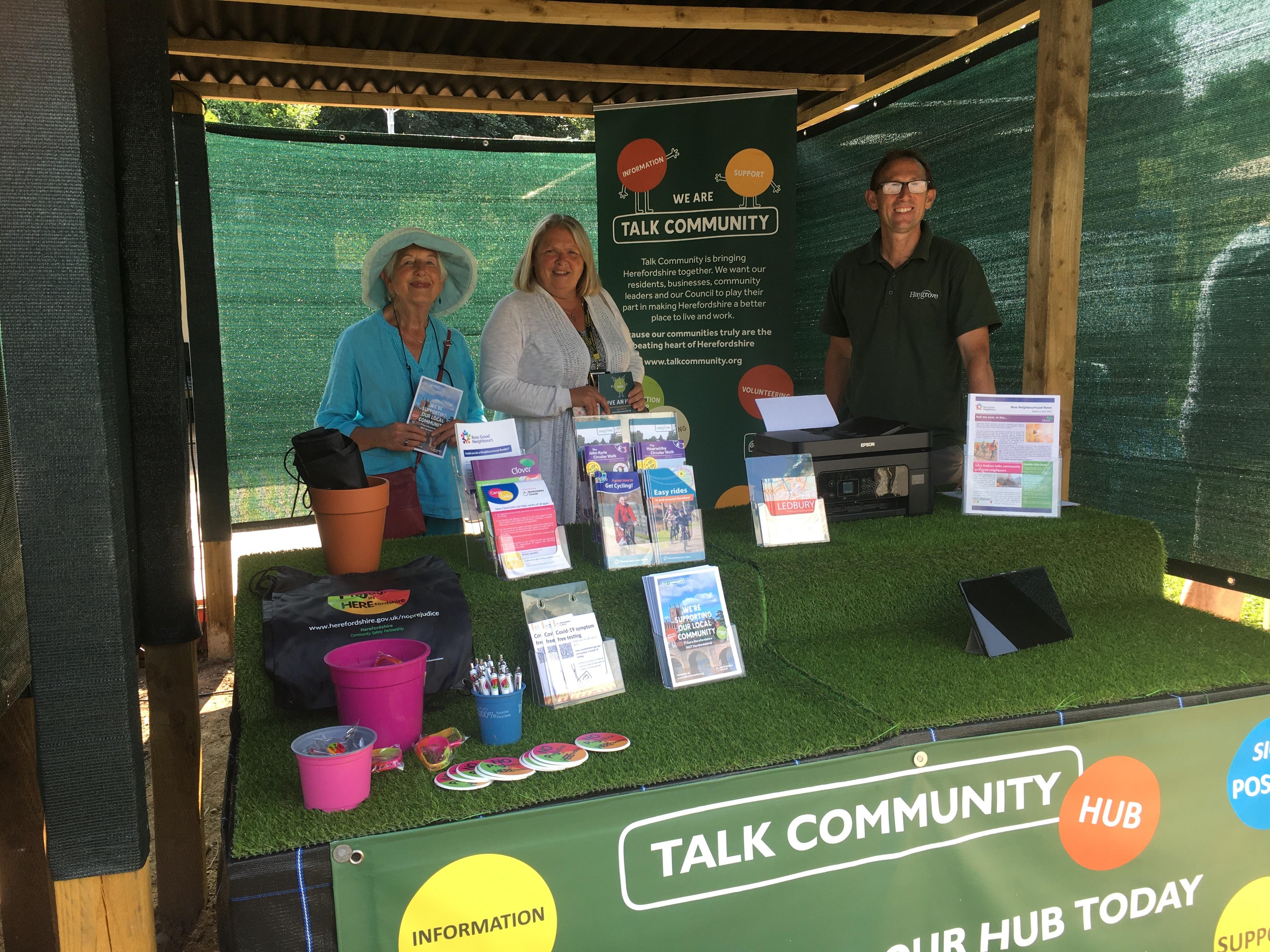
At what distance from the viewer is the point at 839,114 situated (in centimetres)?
479

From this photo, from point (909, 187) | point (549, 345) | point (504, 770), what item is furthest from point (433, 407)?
point (909, 187)

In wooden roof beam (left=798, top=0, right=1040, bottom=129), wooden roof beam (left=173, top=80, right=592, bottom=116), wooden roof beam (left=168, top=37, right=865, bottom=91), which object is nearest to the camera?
wooden roof beam (left=798, top=0, right=1040, bottom=129)

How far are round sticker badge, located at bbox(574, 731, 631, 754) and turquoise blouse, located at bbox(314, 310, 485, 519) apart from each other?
1.47 metres

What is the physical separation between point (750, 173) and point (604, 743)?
3534mm

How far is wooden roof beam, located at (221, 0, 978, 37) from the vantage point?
309cm

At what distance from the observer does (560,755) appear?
1488 mm

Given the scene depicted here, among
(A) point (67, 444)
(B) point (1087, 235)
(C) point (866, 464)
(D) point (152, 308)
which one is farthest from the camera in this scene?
(B) point (1087, 235)

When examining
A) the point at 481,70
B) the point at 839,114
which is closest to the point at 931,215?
the point at 839,114

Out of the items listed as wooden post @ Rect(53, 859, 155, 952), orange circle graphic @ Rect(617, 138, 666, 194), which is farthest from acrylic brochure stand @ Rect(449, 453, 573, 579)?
orange circle graphic @ Rect(617, 138, 666, 194)

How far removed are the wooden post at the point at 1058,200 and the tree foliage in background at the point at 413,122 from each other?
43.0ft

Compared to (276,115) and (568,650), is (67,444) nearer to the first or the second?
(568,650)

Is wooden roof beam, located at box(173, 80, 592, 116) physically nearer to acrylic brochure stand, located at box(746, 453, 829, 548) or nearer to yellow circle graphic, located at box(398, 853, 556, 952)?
acrylic brochure stand, located at box(746, 453, 829, 548)

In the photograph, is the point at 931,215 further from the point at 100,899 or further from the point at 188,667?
the point at 100,899

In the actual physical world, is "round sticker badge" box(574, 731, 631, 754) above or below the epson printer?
below
